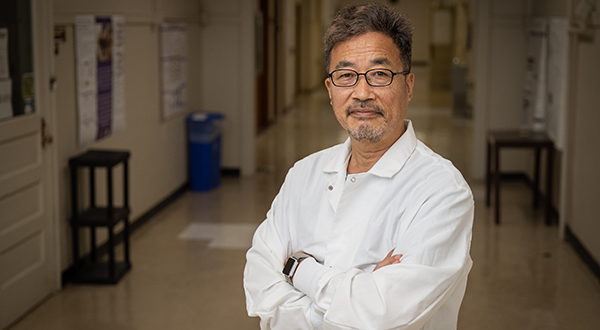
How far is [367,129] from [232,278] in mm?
2927

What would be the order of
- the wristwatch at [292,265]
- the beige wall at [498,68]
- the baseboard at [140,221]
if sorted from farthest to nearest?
the beige wall at [498,68], the baseboard at [140,221], the wristwatch at [292,265]

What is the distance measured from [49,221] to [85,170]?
0.62 m

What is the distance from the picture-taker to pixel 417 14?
28.9m

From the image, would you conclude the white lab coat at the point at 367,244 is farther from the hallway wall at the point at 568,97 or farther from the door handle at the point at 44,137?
the hallway wall at the point at 568,97

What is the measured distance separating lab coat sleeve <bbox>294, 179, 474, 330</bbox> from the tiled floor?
2.18 meters

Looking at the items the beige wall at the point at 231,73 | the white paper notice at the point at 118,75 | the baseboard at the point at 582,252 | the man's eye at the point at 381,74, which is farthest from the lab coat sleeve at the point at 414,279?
the beige wall at the point at 231,73

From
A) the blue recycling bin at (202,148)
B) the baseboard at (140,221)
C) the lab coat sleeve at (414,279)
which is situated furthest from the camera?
the blue recycling bin at (202,148)

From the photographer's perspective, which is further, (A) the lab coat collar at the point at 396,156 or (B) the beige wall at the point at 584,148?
(B) the beige wall at the point at 584,148

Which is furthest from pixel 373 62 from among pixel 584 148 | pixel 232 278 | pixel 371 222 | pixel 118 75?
pixel 118 75

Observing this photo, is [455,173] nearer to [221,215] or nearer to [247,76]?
[221,215]

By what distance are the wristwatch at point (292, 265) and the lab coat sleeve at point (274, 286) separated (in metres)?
0.03

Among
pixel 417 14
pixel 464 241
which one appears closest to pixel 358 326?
pixel 464 241

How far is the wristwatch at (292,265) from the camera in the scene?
1836mm

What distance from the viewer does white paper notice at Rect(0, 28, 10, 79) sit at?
11.8ft
